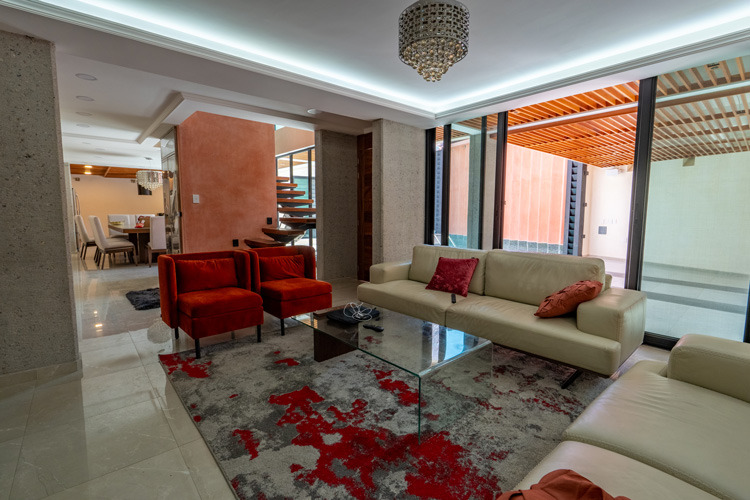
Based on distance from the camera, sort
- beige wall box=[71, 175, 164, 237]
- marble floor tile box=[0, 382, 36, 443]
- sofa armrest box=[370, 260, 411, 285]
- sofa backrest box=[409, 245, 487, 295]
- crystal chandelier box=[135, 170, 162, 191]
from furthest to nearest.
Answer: beige wall box=[71, 175, 164, 237] < crystal chandelier box=[135, 170, 162, 191] < sofa armrest box=[370, 260, 411, 285] < sofa backrest box=[409, 245, 487, 295] < marble floor tile box=[0, 382, 36, 443]

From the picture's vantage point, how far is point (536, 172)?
745 cm

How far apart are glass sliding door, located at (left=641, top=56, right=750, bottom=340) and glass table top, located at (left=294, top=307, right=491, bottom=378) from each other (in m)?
2.16

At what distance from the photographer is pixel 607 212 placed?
771 cm

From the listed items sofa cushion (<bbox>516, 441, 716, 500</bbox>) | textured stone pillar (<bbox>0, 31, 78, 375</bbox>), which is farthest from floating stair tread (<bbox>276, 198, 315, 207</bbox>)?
sofa cushion (<bbox>516, 441, 716, 500</bbox>)

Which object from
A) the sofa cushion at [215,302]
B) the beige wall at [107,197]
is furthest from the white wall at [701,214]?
the beige wall at [107,197]

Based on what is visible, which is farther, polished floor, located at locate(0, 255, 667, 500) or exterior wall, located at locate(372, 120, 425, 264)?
exterior wall, located at locate(372, 120, 425, 264)

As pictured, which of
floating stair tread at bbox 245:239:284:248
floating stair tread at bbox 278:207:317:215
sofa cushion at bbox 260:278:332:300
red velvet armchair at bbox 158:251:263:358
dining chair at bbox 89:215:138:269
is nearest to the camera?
red velvet armchair at bbox 158:251:263:358

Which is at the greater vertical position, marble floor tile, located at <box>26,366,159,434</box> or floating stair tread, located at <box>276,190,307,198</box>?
floating stair tread, located at <box>276,190,307,198</box>

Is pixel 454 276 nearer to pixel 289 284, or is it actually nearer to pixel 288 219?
pixel 289 284

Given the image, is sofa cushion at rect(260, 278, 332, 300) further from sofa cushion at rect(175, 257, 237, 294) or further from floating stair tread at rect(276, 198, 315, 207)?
floating stair tread at rect(276, 198, 315, 207)

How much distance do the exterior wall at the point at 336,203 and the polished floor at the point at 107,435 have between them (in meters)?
2.92

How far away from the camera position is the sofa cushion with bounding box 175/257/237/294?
134 inches

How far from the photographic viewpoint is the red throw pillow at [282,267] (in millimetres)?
3975

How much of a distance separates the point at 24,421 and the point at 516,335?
3.21 meters
